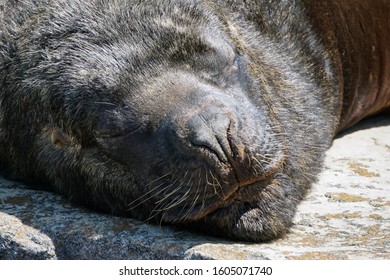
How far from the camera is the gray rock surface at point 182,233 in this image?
5207mm

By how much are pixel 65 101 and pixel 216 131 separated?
120 cm

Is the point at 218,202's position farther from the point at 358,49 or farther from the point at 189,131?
the point at 358,49

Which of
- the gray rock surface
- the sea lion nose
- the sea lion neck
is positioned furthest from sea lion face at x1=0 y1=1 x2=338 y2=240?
the sea lion neck

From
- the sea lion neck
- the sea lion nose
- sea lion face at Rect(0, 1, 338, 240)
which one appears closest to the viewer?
the sea lion nose

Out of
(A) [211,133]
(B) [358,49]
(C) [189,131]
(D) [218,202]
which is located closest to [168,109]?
(C) [189,131]

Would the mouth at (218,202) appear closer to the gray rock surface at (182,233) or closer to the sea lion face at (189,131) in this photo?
the sea lion face at (189,131)

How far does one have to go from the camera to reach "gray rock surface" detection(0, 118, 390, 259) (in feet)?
17.1

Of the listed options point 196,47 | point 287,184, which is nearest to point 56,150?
point 196,47

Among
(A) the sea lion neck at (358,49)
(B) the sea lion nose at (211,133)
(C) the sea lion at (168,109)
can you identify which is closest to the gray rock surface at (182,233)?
(C) the sea lion at (168,109)

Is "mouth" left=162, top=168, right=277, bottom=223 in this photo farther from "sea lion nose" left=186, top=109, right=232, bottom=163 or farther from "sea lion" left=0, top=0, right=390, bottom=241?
"sea lion nose" left=186, top=109, right=232, bottom=163

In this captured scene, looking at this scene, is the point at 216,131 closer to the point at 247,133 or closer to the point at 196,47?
the point at 247,133

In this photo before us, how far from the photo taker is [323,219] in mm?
5750

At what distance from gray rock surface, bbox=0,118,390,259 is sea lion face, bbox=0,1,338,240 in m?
0.13

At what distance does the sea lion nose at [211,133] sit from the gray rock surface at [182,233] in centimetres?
60
